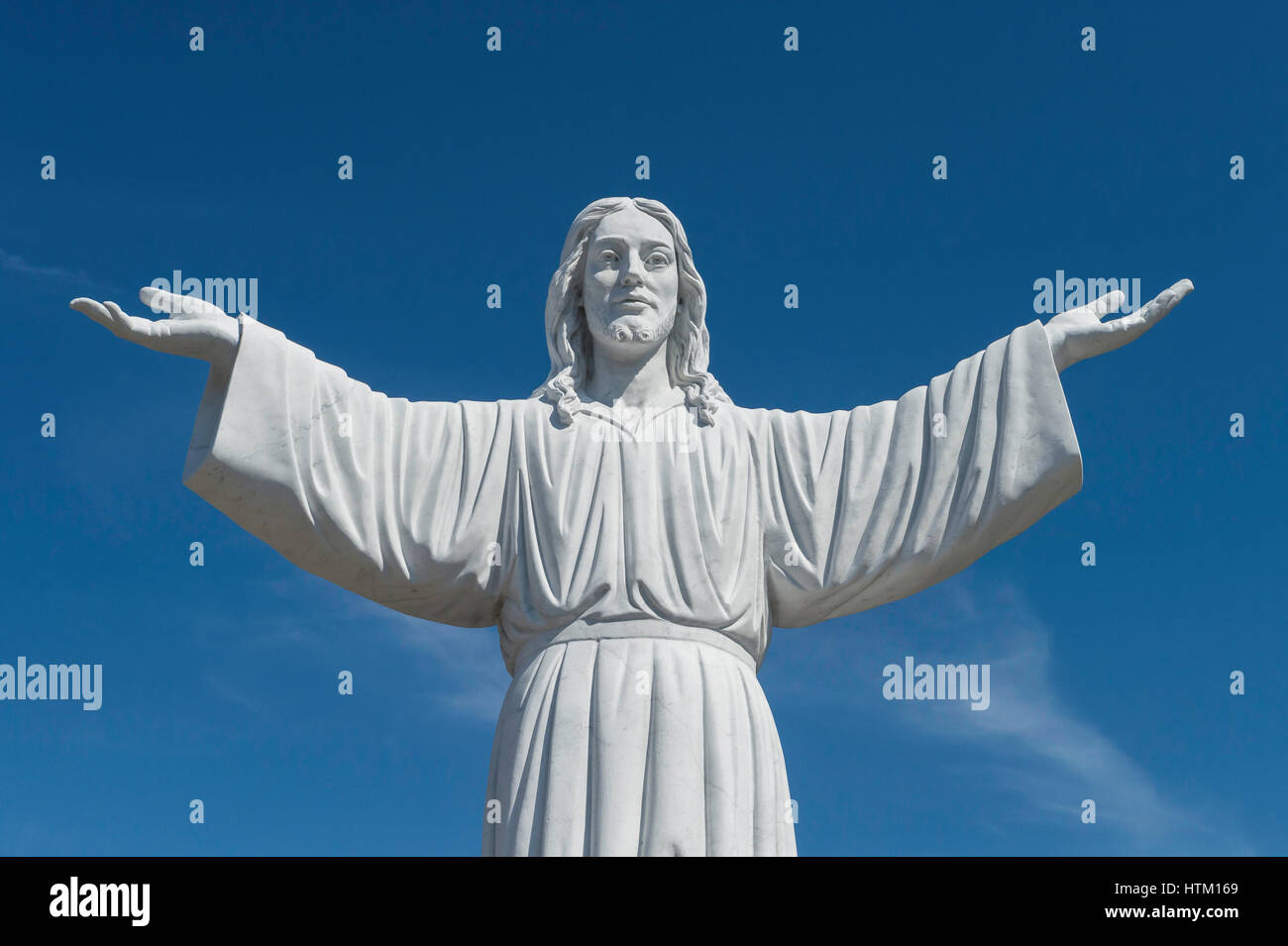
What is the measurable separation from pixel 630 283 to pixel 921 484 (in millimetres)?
2322

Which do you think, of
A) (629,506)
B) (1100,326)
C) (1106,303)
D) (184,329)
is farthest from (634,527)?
(1106,303)

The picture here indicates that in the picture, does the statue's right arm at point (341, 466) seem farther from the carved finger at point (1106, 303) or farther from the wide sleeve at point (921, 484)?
the carved finger at point (1106, 303)

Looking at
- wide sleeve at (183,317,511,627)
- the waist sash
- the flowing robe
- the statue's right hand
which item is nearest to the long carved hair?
the flowing robe

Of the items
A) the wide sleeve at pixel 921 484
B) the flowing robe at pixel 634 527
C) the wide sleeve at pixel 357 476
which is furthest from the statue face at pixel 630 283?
the wide sleeve at pixel 921 484

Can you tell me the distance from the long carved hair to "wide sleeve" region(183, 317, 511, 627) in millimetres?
707

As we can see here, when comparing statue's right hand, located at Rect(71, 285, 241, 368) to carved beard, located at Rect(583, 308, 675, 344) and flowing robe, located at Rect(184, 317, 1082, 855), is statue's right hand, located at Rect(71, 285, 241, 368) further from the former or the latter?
carved beard, located at Rect(583, 308, 675, 344)

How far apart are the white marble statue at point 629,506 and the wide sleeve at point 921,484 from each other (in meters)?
0.02

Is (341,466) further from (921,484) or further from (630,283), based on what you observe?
(921,484)

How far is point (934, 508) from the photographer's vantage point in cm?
1297

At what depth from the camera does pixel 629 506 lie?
12742mm

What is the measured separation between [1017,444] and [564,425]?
9.55ft

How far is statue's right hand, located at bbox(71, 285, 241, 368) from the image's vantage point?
12391 mm
